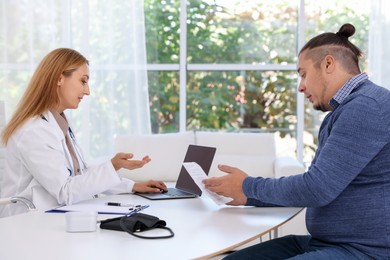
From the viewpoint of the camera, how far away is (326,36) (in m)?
2.36

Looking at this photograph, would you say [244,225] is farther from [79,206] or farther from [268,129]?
[268,129]

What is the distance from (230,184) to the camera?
93.1 inches

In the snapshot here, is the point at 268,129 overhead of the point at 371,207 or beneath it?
beneath

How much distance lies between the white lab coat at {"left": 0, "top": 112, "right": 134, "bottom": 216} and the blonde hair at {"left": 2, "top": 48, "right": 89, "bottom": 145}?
5cm

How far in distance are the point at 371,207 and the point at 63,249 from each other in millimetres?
932

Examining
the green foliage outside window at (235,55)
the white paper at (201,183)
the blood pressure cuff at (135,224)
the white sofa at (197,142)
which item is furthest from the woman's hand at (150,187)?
the green foliage outside window at (235,55)

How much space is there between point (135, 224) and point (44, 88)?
45.7 inches

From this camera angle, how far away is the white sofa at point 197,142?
5137 millimetres

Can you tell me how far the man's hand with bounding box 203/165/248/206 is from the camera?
235 cm

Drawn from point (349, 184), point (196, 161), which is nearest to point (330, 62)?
point (349, 184)

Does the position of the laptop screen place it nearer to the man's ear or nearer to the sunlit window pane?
the man's ear

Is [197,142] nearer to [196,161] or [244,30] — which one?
[244,30]

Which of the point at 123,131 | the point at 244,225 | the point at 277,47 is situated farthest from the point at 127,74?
the point at 244,225

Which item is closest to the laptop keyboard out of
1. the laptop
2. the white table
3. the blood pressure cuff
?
the laptop
